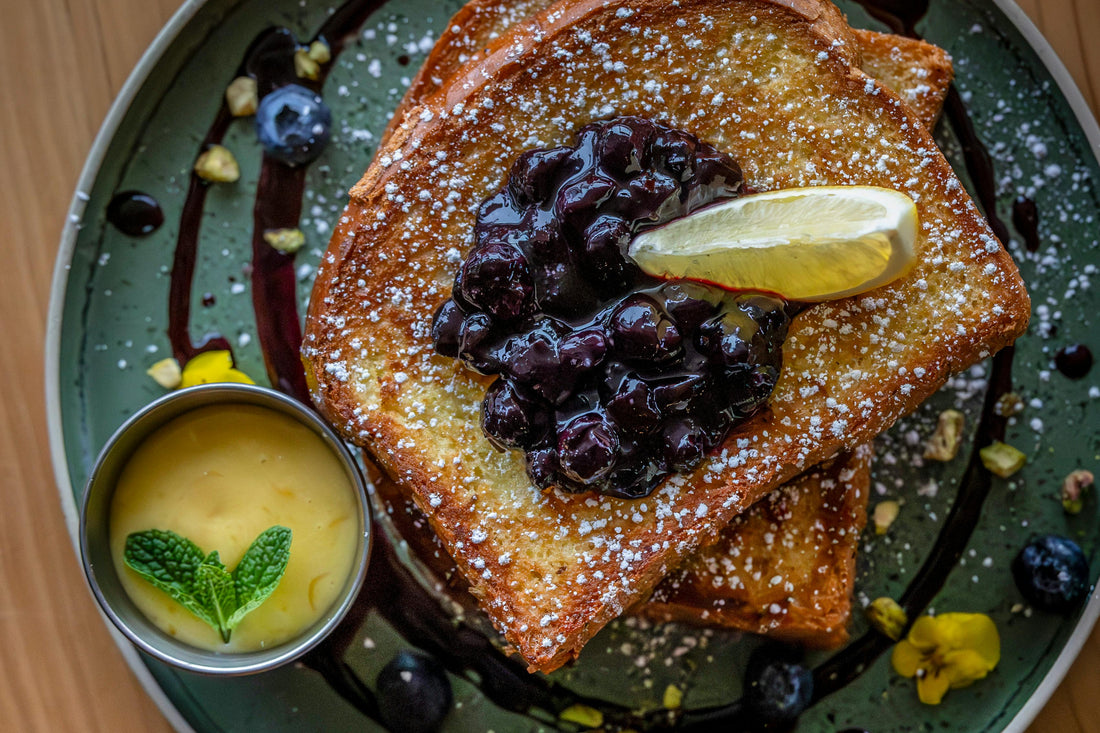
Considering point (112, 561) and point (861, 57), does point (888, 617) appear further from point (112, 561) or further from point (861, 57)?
point (112, 561)

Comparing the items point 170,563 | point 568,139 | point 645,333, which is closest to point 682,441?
point 645,333

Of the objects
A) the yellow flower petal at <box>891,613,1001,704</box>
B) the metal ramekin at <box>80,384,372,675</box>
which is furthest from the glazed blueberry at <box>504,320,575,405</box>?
the yellow flower petal at <box>891,613,1001,704</box>

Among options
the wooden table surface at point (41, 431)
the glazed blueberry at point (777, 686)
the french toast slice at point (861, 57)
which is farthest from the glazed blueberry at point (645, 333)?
the wooden table surface at point (41, 431)

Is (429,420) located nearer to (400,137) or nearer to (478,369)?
(478,369)

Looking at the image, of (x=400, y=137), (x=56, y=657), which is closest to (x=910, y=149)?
(x=400, y=137)

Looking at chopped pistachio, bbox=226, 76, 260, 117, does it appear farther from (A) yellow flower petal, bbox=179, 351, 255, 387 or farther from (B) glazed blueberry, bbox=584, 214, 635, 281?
(B) glazed blueberry, bbox=584, 214, 635, 281

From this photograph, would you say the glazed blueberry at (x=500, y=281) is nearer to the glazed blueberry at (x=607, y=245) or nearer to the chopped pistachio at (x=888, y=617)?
the glazed blueberry at (x=607, y=245)

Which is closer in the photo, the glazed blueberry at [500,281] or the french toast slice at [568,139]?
the glazed blueberry at [500,281]
